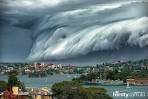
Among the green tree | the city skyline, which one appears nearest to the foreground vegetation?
the city skyline

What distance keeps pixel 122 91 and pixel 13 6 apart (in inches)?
44.9

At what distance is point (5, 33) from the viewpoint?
11.3 feet

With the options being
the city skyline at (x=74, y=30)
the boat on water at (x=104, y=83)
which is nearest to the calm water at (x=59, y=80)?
the boat on water at (x=104, y=83)

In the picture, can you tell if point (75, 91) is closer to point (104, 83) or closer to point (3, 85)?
point (104, 83)

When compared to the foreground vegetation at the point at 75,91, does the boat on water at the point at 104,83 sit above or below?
above

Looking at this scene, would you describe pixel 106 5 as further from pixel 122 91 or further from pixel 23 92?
pixel 23 92

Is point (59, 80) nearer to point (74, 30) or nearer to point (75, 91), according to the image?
point (75, 91)

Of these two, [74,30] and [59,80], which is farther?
[74,30]

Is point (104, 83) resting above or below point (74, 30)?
below

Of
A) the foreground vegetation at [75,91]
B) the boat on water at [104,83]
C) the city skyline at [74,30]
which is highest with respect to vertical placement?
the city skyline at [74,30]

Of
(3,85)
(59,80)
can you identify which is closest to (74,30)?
(59,80)

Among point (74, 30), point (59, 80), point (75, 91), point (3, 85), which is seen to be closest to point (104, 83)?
point (75, 91)

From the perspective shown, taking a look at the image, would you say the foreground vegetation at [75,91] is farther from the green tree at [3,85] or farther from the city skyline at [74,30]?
the green tree at [3,85]

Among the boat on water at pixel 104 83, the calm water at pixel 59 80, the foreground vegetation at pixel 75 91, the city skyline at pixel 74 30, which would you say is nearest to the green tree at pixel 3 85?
the calm water at pixel 59 80
